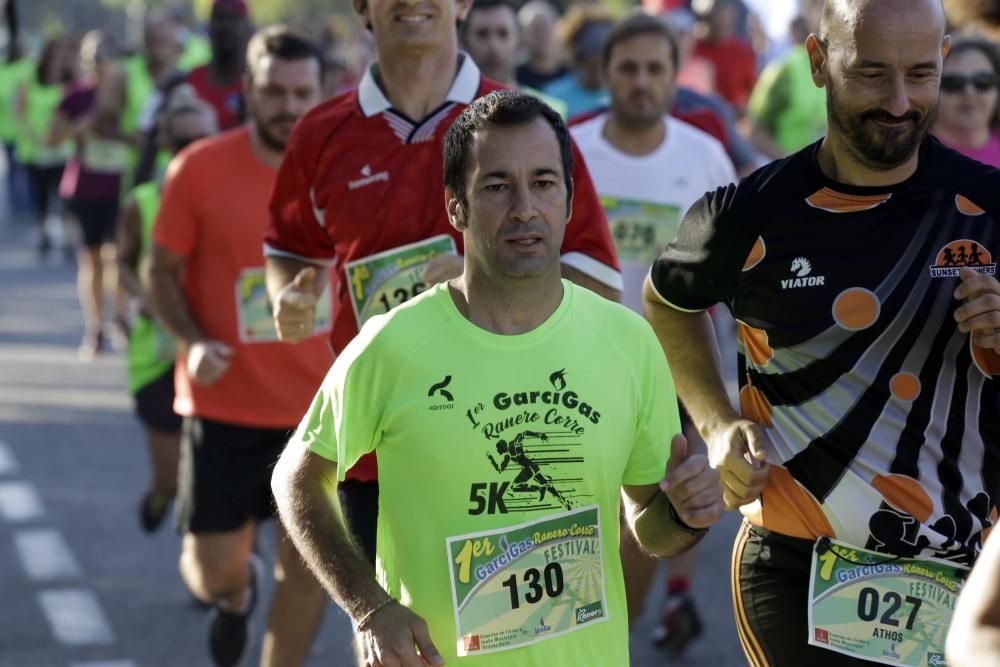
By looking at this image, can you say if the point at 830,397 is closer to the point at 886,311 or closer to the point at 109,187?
the point at 886,311

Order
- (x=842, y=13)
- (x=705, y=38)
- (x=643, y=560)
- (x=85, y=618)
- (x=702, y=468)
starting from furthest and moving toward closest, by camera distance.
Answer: (x=705, y=38), (x=85, y=618), (x=643, y=560), (x=842, y=13), (x=702, y=468)

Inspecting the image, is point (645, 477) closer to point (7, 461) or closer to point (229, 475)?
point (229, 475)

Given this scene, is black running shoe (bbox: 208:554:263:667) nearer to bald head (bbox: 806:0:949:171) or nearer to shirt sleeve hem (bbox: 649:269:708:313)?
shirt sleeve hem (bbox: 649:269:708:313)

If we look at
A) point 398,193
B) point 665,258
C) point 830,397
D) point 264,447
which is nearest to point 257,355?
point 264,447

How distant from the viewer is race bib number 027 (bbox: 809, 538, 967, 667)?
3584mm

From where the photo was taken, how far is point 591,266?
4.20 m

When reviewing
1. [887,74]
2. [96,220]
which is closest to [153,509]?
[887,74]

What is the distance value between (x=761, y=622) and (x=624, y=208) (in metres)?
2.74

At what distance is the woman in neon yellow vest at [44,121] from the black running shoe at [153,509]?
39.9 ft

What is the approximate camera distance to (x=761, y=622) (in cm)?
385

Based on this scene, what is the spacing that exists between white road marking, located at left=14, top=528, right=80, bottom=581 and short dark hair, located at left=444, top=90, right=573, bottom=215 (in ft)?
14.8

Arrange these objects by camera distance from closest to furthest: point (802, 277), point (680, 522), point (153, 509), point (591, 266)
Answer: point (680, 522) → point (802, 277) → point (591, 266) → point (153, 509)

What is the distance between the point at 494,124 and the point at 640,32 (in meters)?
3.58

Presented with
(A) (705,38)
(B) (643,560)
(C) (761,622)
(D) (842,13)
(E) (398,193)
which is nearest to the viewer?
(D) (842,13)
